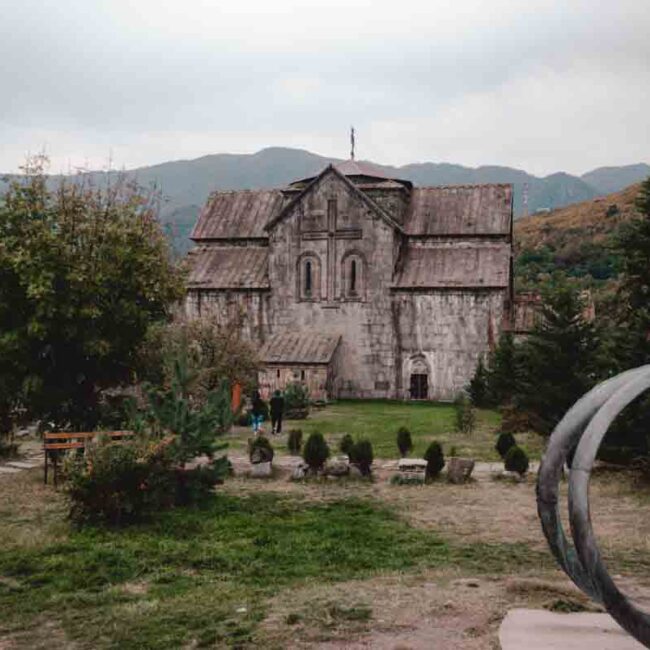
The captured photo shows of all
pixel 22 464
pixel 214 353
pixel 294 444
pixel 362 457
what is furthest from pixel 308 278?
pixel 362 457

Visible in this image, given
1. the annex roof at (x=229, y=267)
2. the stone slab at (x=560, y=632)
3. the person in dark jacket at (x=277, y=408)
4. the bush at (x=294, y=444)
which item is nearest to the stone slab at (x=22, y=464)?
the bush at (x=294, y=444)

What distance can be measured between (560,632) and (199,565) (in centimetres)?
476

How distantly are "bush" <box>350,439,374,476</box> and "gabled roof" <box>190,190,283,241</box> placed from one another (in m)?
24.4

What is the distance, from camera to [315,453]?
1678cm

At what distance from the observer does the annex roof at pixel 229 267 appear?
38781 mm

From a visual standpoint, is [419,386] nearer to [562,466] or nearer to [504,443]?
[504,443]

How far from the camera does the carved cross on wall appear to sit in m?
37.2

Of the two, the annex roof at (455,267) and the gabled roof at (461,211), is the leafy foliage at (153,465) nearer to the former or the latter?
the annex roof at (455,267)

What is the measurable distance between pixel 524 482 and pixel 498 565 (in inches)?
238

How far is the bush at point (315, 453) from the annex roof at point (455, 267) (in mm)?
19983

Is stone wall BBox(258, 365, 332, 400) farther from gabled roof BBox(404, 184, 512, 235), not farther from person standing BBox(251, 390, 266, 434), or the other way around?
person standing BBox(251, 390, 266, 434)

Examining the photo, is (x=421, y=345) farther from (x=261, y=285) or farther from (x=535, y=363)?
(x=535, y=363)

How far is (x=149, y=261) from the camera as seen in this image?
1756 cm

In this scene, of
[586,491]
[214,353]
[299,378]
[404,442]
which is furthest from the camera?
[299,378]
